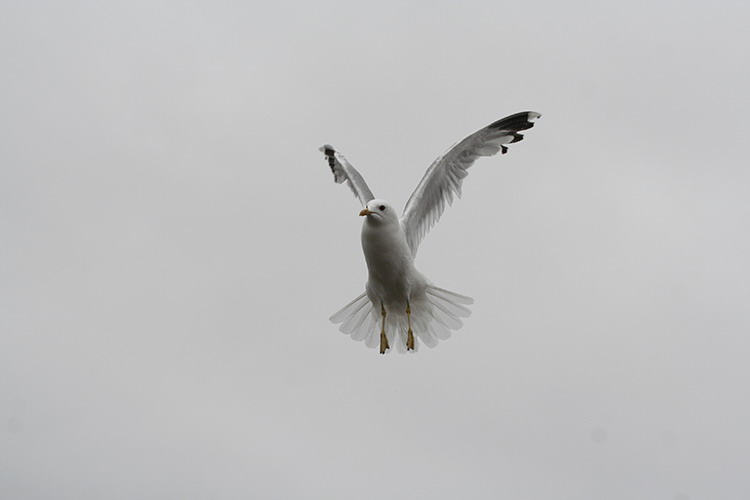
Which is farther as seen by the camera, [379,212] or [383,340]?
[383,340]

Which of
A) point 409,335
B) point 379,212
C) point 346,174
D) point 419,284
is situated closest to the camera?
point 379,212

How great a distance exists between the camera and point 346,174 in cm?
1362

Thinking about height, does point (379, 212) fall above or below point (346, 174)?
below

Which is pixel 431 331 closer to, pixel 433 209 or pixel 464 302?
pixel 464 302

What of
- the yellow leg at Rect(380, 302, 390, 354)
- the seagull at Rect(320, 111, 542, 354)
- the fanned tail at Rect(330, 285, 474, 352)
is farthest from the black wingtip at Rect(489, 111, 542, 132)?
the yellow leg at Rect(380, 302, 390, 354)

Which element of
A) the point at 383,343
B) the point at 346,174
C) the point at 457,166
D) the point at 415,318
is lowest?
the point at 383,343

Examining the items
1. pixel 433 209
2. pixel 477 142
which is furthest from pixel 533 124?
pixel 433 209

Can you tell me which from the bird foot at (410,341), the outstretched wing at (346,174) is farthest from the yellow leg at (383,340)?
the outstretched wing at (346,174)

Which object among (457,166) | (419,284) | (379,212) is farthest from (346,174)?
(379,212)

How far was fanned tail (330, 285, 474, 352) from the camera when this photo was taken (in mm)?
12984

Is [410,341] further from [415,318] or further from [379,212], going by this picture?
[379,212]

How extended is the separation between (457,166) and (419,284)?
1443 millimetres

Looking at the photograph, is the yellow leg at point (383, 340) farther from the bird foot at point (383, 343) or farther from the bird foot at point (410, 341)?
the bird foot at point (410, 341)

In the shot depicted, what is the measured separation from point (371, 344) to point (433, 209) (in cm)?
175
